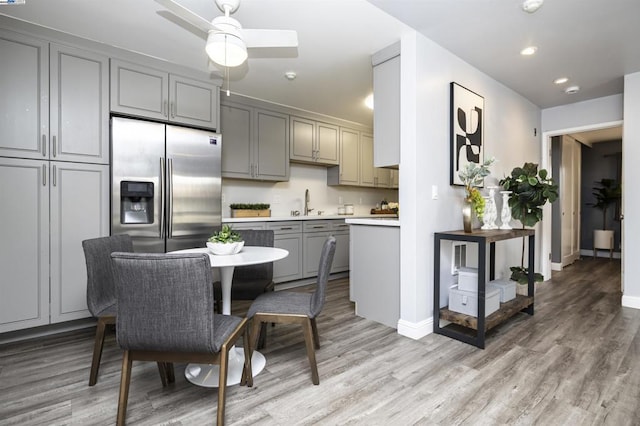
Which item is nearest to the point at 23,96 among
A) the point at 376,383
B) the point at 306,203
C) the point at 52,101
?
the point at 52,101

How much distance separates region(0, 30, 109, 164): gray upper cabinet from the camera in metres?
2.43

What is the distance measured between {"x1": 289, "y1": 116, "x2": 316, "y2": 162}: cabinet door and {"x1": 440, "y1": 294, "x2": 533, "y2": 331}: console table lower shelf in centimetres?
287

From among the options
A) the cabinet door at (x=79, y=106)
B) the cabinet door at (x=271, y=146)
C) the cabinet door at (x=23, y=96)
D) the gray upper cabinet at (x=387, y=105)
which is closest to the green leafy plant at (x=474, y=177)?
the gray upper cabinet at (x=387, y=105)

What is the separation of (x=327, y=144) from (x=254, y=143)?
1220 millimetres

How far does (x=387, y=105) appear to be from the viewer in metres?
2.84

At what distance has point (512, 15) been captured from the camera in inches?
92.9

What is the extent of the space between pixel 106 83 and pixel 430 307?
3.40 metres

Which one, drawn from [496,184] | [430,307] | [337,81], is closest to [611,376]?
[430,307]

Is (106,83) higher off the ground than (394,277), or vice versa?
(106,83)

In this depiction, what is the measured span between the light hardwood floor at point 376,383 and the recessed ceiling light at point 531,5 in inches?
95.7

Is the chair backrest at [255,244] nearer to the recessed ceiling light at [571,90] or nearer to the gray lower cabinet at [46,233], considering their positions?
the gray lower cabinet at [46,233]

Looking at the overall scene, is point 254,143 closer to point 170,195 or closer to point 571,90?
point 170,195

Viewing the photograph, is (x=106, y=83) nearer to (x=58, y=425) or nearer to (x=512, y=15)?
(x=58, y=425)

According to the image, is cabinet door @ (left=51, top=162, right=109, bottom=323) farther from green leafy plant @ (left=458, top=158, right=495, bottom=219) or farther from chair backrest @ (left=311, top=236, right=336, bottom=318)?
green leafy plant @ (left=458, top=158, right=495, bottom=219)
